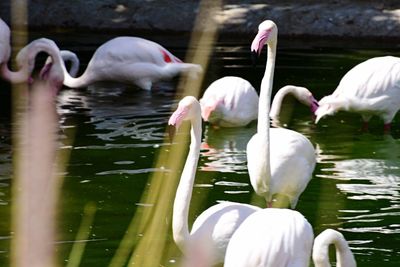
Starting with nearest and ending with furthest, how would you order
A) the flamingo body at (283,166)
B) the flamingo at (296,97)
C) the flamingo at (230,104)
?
the flamingo body at (283,166) < the flamingo at (230,104) < the flamingo at (296,97)

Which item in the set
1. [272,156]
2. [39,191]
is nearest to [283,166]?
[272,156]

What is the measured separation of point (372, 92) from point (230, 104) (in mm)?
1047

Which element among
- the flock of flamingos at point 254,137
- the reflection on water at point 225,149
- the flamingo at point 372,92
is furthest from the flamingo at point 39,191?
the flamingo at point 372,92

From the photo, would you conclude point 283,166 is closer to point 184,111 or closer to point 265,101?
point 265,101

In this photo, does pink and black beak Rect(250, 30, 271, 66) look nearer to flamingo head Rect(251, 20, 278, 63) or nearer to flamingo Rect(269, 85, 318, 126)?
flamingo head Rect(251, 20, 278, 63)

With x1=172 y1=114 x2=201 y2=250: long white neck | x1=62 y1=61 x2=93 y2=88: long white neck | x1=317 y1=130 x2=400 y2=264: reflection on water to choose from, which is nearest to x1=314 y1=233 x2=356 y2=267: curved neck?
x1=172 y1=114 x2=201 y2=250: long white neck

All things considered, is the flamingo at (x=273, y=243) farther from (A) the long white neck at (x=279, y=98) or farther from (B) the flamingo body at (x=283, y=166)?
(A) the long white neck at (x=279, y=98)

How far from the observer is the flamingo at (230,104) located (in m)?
6.94

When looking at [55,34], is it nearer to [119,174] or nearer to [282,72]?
[282,72]

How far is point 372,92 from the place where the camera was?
6.87 meters

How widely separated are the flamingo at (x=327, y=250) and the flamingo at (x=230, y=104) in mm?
3887

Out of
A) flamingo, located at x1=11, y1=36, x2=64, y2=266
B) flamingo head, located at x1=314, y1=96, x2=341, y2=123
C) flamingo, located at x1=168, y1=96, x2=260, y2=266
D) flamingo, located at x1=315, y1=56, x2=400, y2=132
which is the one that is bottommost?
flamingo head, located at x1=314, y1=96, x2=341, y2=123

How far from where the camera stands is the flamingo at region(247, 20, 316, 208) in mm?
4492

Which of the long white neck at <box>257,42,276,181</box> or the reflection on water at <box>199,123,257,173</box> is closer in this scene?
the long white neck at <box>257,42,276,181</box>
